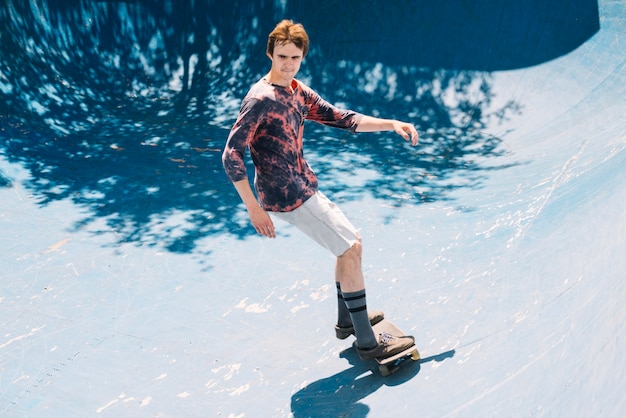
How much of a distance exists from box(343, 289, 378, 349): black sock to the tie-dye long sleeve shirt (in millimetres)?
580

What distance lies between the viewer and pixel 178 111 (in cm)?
831

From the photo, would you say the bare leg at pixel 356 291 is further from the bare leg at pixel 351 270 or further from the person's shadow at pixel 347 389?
the person's shadow at pixel 347 389

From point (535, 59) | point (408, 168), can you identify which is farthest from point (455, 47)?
point (408, 168)

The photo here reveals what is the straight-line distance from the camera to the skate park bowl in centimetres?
362

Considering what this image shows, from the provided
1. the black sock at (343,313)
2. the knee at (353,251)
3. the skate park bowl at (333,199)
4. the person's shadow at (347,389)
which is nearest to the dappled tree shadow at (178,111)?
the skate park bowl at (333,199)

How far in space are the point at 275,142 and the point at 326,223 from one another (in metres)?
0.49

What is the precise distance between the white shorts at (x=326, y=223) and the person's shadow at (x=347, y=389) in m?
0.75

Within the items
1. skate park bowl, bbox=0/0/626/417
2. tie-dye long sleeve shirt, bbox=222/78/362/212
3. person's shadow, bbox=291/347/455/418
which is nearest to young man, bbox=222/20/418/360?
tie-dye long sleeve shirt, bbox=222/78/362/212

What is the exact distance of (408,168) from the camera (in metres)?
6.63

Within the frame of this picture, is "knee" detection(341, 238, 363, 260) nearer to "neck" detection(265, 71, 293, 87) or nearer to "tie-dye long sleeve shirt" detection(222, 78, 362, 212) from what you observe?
"tie-dye long sleeve shirt" detection(222, 78, 362, 212)

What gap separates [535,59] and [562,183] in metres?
3.07

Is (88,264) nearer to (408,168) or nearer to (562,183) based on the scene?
(408,168)

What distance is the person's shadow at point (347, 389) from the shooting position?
11.4 ft

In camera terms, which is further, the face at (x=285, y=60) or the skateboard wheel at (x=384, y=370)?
the skateboard wheel at (x=384, y=370)
